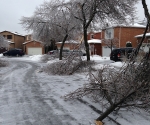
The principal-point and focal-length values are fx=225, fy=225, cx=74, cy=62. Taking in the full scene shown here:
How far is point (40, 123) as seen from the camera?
502 centimetres

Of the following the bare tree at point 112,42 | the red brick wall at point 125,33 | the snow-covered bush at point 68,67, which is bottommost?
the snow-covered bush at point 68,67

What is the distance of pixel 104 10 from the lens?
19.6 metres

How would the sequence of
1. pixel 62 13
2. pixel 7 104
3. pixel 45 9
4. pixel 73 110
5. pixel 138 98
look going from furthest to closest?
1. pixel 45 9
2. pixel 62 13
3. pixel 7 104
4. pixel 73 110
5. pixel 138 98

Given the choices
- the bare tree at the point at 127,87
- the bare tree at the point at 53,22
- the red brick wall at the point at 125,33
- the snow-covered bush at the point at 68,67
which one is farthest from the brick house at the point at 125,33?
the bare tree at the point at 127,87

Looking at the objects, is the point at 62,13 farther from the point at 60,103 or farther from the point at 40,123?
the point at 40,123

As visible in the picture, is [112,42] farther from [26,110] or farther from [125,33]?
[26,110]

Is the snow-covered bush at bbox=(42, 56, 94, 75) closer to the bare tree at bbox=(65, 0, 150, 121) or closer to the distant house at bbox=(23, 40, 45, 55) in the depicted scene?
the bare tree at bbox=(65, 0, 150, 121)

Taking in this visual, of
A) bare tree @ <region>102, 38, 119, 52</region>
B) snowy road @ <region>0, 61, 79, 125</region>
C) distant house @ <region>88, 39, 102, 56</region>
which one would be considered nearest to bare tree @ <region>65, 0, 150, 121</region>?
snowy road @ <region>0, 61, 79, 125</region>

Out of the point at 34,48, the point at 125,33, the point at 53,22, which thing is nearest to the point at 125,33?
the point at 125,33

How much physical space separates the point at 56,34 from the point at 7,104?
2190 centimetres

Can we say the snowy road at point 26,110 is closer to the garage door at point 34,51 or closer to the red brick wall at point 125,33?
the red brick wall at point 125,33

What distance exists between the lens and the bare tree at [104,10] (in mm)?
18984

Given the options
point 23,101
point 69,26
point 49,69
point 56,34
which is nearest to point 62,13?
point 69,26

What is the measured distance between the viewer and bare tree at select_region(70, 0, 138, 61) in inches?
747
